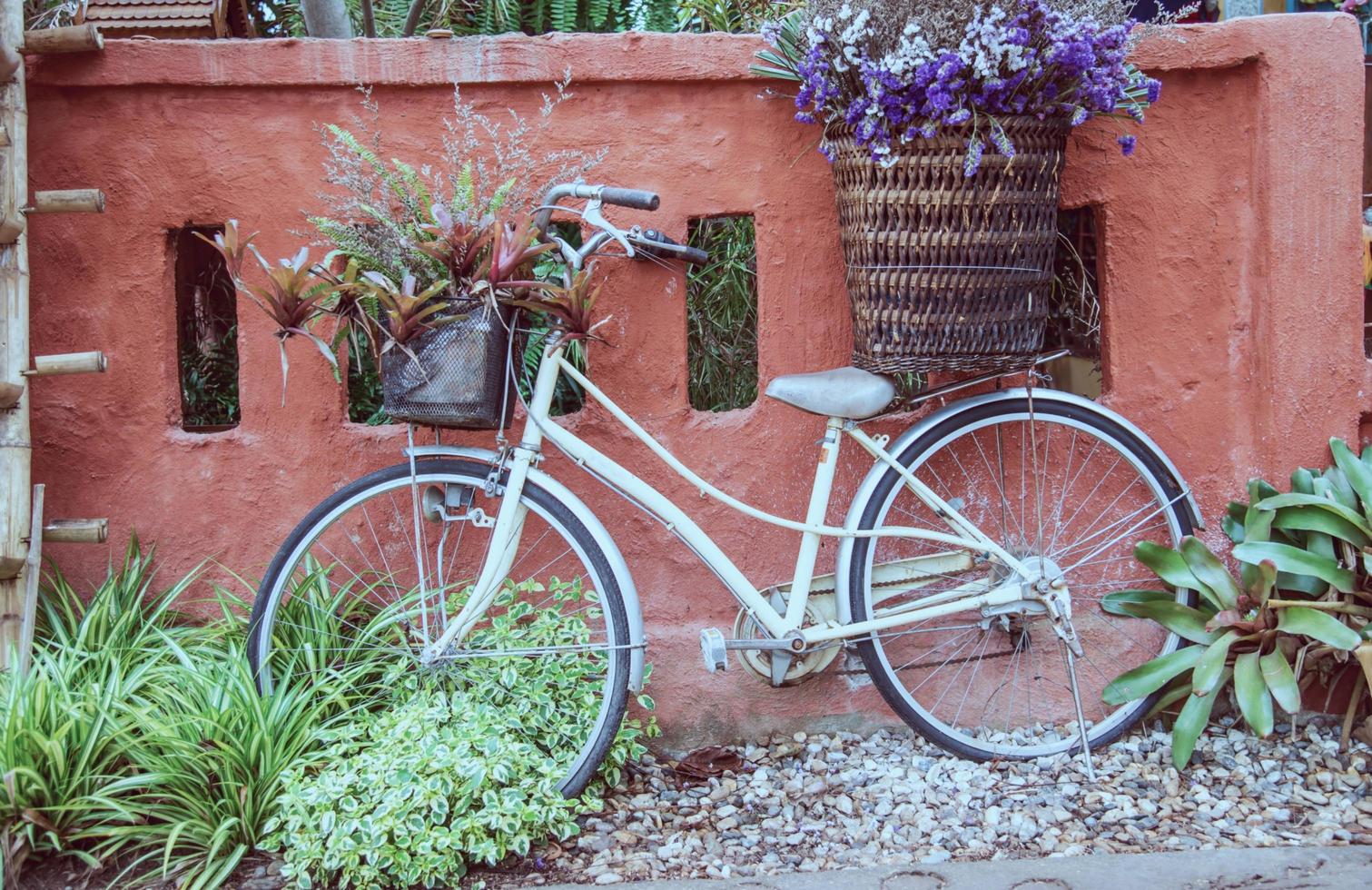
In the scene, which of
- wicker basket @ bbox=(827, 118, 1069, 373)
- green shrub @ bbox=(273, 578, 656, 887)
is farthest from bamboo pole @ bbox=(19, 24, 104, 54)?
wicker basket @ bbox=(827, 118, 1069, 373)

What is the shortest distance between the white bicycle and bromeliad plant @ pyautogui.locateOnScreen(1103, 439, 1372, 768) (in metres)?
0.12

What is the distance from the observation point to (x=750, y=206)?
11.1ft

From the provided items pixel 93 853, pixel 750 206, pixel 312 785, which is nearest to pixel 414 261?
pixel 750 206

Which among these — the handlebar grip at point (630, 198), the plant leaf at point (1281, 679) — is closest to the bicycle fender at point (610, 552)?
the handlebar grip at point (630, 198)

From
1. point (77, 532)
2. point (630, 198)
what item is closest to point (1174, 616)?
point (630, 198)

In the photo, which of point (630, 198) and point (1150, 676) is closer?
point (630, 198)

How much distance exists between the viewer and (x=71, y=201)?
309 cm

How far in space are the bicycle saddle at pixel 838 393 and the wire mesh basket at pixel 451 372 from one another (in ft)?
2.45

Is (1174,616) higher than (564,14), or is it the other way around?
(564,14)

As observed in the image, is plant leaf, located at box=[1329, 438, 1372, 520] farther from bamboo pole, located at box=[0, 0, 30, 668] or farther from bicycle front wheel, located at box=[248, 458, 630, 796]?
bamboo pole, located at box=[0, 0, 30, 668]

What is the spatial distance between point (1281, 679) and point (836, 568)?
1173 millimetres

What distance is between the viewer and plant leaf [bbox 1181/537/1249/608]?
3.19m

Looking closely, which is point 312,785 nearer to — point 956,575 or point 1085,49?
point 956,575

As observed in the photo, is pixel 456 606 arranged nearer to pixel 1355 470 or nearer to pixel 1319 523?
pixel 1319 523
